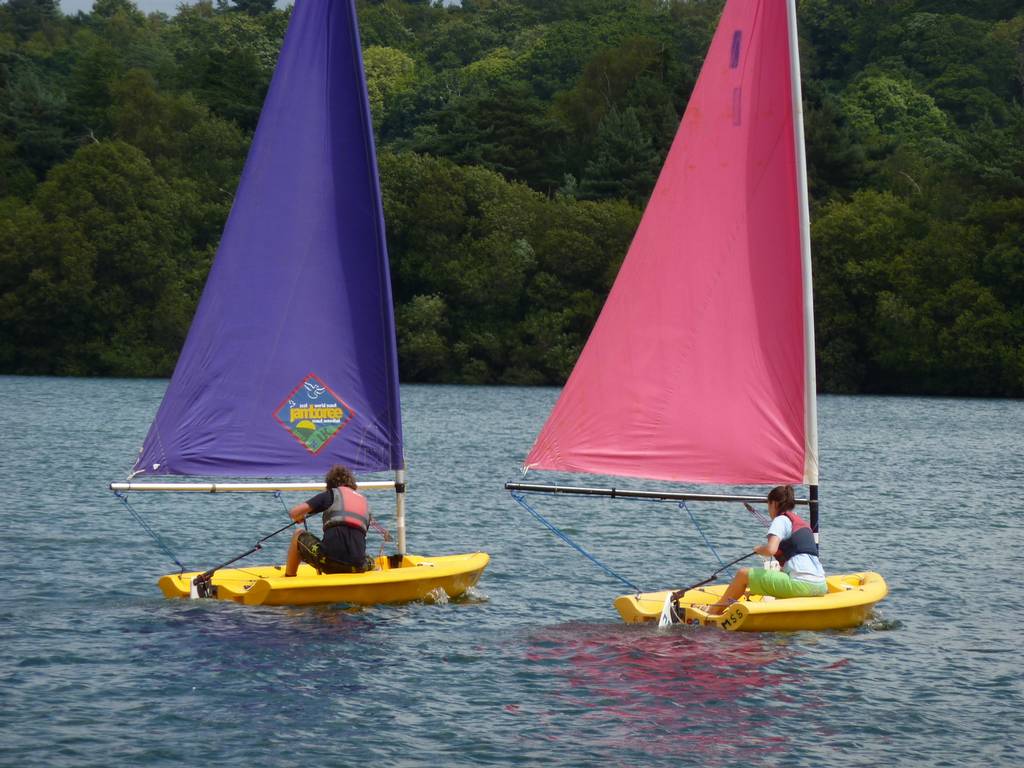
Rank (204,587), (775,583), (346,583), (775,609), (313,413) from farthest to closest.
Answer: (313,413)
(204,587)
(346,583)
(775,583)
(775,609)

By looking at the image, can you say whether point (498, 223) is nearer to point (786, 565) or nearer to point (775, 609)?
point (786, 565)

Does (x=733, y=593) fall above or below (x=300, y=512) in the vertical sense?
below

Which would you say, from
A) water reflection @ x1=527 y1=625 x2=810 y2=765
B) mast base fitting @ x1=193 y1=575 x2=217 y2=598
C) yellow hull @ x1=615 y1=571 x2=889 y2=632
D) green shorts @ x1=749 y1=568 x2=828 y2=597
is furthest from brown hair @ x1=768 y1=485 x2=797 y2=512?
mast base fitting @ x1=193 y1=575 x2=217 y2=598

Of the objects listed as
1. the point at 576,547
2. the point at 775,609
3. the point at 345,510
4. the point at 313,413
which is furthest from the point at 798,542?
the point at 313,413

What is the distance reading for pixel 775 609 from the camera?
64.1ft

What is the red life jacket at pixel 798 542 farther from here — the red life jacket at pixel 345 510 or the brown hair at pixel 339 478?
the brown hair at pixel 339 478

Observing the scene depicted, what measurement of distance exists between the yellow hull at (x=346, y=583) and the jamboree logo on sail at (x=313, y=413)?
5.54 ft

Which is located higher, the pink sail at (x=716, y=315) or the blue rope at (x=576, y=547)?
the pink sail at (x=716, y=315)

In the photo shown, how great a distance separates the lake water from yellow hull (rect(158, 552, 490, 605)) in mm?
288

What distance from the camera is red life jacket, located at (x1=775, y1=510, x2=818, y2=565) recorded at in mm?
19672

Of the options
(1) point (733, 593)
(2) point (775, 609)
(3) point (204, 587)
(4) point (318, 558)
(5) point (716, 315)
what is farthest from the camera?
(3) point (204, 587)

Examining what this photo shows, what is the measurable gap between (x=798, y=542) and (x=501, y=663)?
12.2 feet

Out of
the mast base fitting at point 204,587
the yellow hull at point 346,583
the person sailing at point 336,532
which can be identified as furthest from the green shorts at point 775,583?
the mast base fitting at point 204,587

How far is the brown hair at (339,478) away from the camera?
2061cm
